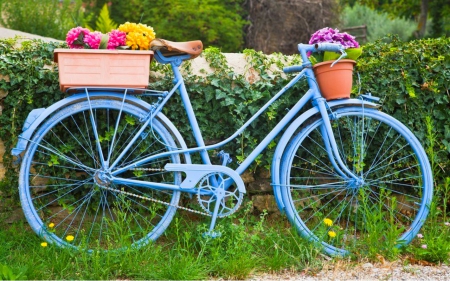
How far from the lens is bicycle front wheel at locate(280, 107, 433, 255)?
11.6 feet

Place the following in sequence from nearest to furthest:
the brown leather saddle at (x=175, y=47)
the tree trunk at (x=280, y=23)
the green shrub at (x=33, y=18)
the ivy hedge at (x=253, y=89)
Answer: the brown leather saddle at (x=175, y=47) → the ivy hedge at (x=253, y=89) → the green shrub at (x=33, y=18) → the tree trunk at (x=280, y=23)

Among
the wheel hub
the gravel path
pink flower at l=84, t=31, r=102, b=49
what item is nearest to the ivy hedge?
pink flower at l=84, t=31, r=102, b=49

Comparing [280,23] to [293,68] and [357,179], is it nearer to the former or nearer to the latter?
[293,68]

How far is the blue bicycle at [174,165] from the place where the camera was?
11.0 feet

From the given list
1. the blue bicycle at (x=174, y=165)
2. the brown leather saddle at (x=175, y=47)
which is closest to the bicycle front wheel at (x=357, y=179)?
the blue bicycle at (x=174, y=165)

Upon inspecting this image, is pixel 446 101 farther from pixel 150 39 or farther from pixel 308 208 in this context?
pixel 150 39

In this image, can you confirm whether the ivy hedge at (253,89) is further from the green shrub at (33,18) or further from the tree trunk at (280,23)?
the tree trunk at (280,23)

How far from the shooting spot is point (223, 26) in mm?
7941

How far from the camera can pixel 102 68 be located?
3.27 m

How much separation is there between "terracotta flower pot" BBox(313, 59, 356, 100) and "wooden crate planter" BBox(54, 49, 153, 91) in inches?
39.7

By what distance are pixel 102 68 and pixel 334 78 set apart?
52.6 inches

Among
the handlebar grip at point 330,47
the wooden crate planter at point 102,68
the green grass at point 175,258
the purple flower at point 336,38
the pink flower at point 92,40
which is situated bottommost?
the green grass at point 175,258

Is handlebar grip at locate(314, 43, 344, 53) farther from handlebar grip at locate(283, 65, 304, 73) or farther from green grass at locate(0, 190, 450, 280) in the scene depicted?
green grass at locate(0, 190, 450, 280)

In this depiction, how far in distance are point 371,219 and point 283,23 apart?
544 cm
